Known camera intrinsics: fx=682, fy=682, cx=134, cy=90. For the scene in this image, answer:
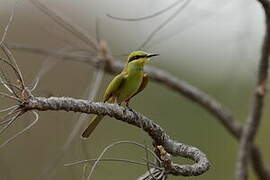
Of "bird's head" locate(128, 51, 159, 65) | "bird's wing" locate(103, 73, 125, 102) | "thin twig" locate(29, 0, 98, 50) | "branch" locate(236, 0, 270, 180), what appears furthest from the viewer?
"branch" locate(236, 0, 270, 180)

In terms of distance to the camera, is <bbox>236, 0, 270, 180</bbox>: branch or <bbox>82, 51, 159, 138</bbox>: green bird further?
<bbox>236, 0, 270, 180</bbox>: branch

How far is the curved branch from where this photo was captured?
1.76 metres

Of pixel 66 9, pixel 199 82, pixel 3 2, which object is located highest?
pixel 199 82

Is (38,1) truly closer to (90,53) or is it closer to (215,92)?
(90,53)

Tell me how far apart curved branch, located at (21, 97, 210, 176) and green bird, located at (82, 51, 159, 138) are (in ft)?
1.20

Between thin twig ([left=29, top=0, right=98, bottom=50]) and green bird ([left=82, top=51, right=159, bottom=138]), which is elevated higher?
thin twig ([left=29, top=0, right=98, bottom=50])

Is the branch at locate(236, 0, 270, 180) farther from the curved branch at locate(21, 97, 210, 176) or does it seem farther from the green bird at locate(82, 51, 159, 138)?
the curved branch at locate(21, 97, 210, 176)

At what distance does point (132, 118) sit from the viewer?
2.03m

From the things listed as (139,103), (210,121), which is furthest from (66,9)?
(210,121)

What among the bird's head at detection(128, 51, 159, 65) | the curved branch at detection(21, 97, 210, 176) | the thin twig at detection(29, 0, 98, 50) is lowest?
the curved branch at detection(21, 97, 210, 176)

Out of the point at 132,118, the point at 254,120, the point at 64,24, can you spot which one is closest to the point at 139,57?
the point at 64,24

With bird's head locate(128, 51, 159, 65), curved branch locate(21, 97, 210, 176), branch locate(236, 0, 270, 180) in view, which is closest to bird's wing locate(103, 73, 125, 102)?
bird's head locate(128, 51, 159, 65)

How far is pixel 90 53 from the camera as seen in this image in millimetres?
3223

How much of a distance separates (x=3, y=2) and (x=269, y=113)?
4.39 metres
